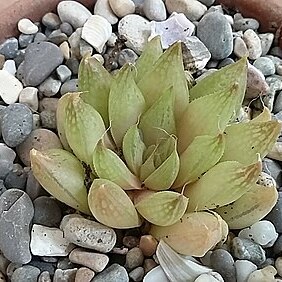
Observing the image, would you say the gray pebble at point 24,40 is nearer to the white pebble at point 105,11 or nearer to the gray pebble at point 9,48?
the gray pebble at point 9,48

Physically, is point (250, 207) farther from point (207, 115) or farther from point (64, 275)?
point (64, 275)

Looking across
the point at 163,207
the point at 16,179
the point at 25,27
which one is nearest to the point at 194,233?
the point at 163,207

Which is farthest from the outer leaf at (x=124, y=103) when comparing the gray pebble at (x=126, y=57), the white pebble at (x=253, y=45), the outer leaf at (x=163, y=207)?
the white pebble at (x=253, y=45)

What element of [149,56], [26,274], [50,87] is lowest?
[26,274]

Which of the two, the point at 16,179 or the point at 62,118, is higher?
the point at 62,118

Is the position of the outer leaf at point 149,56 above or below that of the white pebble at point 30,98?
above

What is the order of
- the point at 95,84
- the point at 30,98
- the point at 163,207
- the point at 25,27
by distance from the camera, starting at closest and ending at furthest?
the point at 163,207
the point at 95,84
the point at 30,98
the point at 25,27
